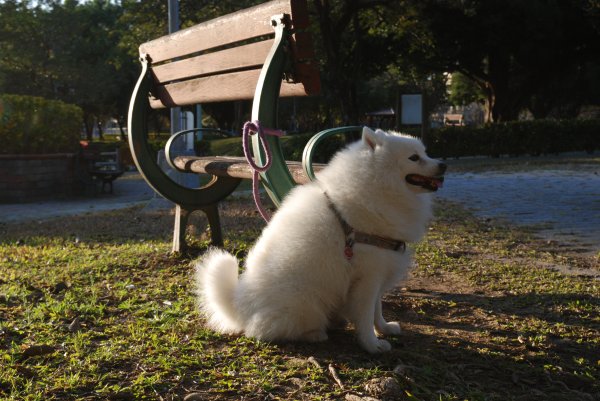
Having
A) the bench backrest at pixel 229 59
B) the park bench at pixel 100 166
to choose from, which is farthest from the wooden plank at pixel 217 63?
the park bench at pixel 100 166

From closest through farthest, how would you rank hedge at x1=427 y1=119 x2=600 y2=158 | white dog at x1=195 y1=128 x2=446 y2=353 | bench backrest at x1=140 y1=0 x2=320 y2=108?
white dog at x1=195 y1=128 x2=446 y2=353, bench backrest at x1=140 y1=0 x2=320 y2=108, hedge at x1=427 y1=119 x2=600 y2=158

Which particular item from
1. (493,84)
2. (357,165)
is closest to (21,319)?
(357,165)

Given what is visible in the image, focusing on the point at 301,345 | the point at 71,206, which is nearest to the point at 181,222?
the point at 301,345

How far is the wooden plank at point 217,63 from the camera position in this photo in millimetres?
4281

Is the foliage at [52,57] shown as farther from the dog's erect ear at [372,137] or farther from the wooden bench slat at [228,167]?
the dog's erect ear at [372,137]

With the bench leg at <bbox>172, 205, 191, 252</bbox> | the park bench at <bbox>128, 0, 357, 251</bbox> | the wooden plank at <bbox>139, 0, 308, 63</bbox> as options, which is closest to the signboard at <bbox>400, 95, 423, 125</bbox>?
the park bench at <bbox>128, 0, 357, 251</bbox>

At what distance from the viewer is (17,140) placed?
13.4 m

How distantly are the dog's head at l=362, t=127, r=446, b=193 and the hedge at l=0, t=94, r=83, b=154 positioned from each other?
12.1m

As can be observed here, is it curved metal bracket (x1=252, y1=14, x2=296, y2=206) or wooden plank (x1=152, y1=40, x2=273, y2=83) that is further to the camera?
wooden plank (x1=152, y1=40, x2=273, y2=83)

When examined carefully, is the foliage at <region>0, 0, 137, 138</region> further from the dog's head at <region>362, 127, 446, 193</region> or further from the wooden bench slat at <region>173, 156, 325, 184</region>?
the dog's head at <region>362, 127, 446, 193</region>

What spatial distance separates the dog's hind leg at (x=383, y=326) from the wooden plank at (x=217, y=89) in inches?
61.6

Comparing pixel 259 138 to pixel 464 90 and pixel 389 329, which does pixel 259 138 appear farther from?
pixel 464 90

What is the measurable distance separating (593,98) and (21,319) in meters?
43.3

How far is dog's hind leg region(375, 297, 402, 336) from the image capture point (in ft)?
11.2
